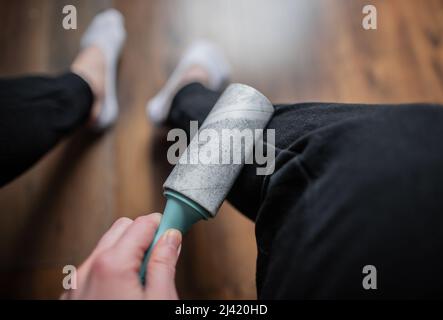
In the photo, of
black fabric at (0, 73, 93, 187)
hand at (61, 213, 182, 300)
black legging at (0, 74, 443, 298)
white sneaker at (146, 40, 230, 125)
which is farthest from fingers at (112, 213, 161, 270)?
white sneaker at (146, 40, 230, 125)

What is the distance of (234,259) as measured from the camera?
763 mm

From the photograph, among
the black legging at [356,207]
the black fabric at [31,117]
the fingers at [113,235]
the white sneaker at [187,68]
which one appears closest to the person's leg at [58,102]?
the black fabric at [31,117]

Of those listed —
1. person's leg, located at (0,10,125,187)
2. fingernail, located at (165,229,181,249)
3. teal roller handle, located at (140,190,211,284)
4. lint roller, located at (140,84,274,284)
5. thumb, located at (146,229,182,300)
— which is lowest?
thumb, located at (146,229,182,300)

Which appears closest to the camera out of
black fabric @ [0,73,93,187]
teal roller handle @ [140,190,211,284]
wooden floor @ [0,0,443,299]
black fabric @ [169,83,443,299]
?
black fabric @ [169,83,443,299]

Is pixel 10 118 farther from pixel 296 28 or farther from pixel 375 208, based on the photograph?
pixel 296 28

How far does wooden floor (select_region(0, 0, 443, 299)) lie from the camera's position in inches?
29.7

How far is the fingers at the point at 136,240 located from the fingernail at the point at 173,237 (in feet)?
0.06

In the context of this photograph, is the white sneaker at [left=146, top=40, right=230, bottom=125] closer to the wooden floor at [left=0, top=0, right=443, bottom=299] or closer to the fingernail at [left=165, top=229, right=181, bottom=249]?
the wooden floor at [left=0, top=0, right=443, bottom=299]

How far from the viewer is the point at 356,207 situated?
0.32 metres

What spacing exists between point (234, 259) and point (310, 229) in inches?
17.5

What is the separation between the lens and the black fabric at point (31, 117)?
55 cm

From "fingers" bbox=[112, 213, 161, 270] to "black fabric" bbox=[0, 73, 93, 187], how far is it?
0.95 feet

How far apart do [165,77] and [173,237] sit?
23.1 inches

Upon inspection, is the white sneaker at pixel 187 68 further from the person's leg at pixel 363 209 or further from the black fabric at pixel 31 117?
the person's leg at pixel 363 209
